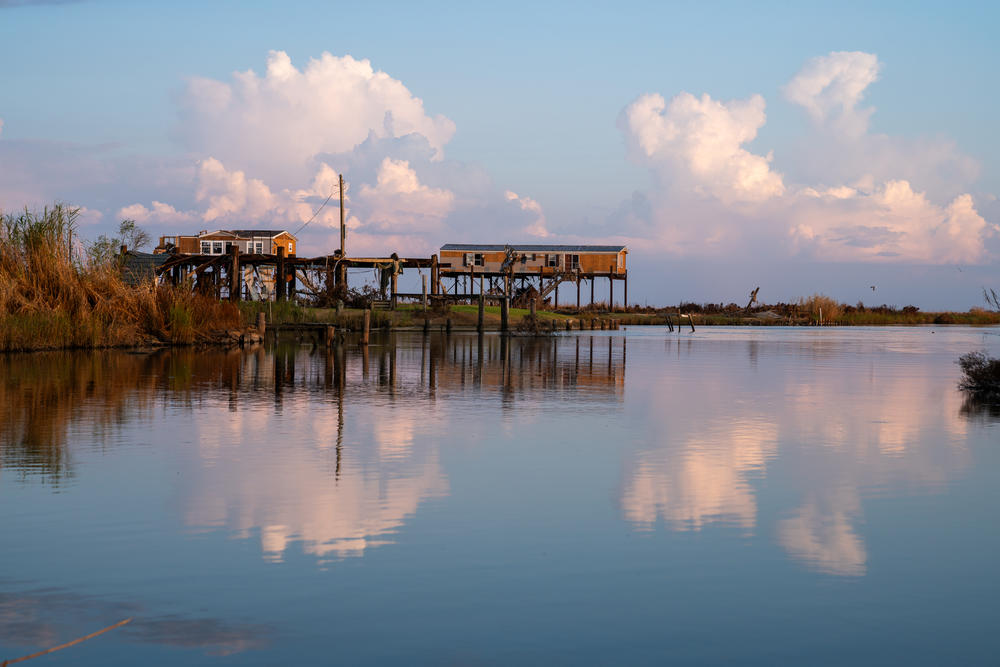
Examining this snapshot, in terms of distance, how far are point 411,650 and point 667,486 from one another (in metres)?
5.48

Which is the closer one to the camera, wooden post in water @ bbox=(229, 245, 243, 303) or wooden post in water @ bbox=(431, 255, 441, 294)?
wooden post in water @ bbox=(229, 245, 243, 303)

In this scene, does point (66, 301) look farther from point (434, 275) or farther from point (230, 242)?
point (230, 242)

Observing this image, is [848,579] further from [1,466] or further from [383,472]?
[1,466]

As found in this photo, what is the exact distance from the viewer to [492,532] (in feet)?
27.8

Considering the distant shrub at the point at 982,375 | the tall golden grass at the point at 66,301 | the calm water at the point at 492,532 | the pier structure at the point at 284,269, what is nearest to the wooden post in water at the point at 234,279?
the pier structure at the point at 284,269

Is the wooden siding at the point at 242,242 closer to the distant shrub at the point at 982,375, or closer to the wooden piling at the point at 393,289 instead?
the wooden piling at the point at 393,289

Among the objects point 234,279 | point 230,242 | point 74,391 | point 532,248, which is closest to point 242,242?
point 230,242

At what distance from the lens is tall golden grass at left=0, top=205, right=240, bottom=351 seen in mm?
29406

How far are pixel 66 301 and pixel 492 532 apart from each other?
88.4 ft

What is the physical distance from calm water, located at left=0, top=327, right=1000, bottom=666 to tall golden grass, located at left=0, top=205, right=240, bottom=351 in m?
12.7

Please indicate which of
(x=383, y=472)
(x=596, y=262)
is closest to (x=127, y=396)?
(x=383, y=472)

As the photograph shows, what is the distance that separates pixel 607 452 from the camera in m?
13.0

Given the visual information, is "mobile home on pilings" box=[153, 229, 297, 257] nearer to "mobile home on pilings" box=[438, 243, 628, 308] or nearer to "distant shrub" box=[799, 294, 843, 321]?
"mobile home on pilings" box=[438, 243, 628, 308]

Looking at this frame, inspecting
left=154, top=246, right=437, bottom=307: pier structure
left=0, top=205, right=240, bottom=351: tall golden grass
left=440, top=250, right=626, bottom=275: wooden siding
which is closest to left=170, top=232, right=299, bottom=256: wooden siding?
left=440, top=250, right=626, bottom=275: wooden siding
